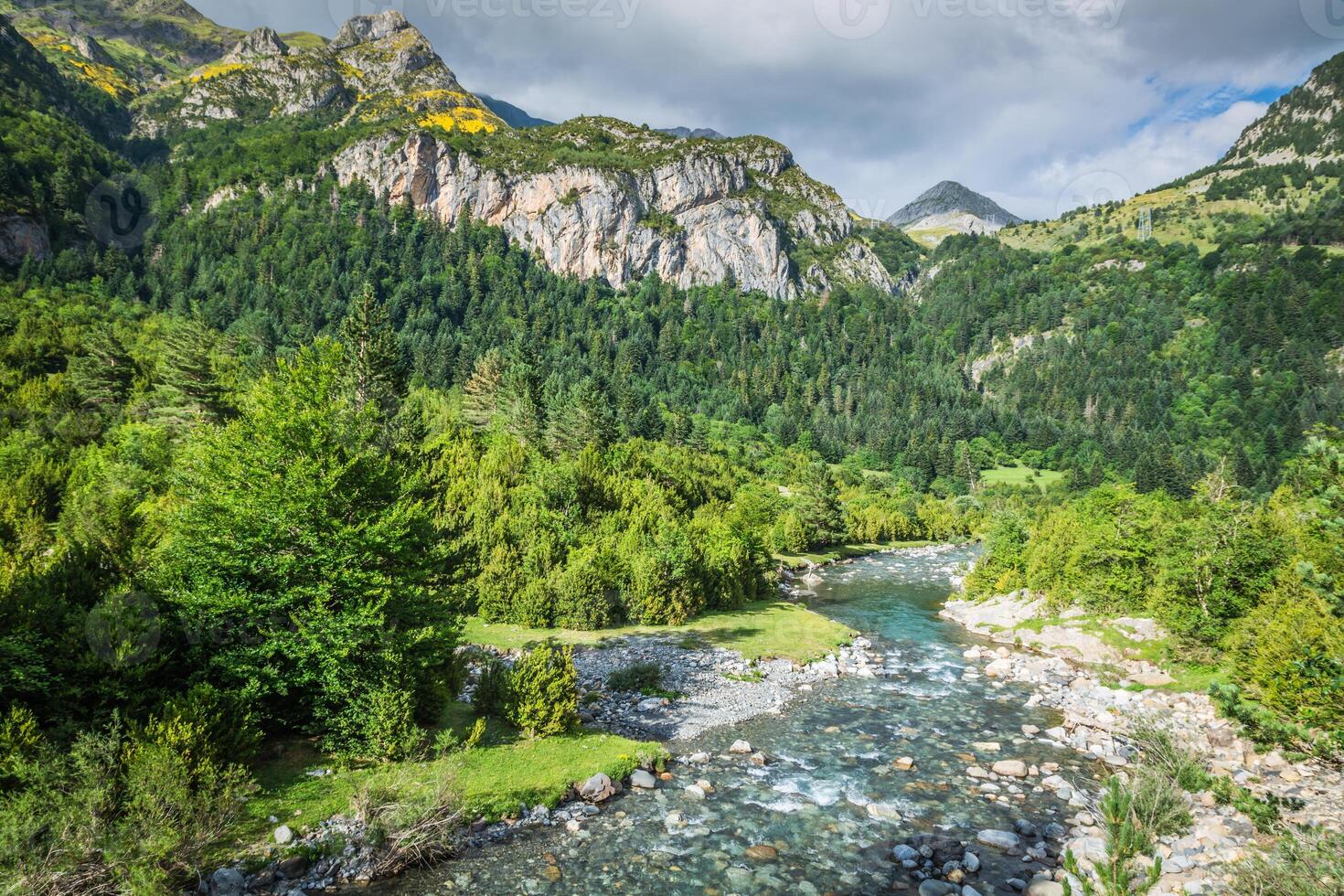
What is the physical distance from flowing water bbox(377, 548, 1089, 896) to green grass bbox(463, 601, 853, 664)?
4933 mm

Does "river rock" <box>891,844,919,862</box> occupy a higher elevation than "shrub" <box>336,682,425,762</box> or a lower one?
lower

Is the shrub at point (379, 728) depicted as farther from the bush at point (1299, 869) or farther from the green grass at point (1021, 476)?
the green grass at point (1021, 476)

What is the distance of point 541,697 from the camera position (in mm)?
18406

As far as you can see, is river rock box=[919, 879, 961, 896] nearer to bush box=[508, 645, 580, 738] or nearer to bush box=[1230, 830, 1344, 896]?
bush box=[1230, 830, 1344, 896]

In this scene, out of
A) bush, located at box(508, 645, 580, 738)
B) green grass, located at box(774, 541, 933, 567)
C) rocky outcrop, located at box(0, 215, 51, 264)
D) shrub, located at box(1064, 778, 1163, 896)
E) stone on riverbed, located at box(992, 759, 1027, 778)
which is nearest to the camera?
shrub, located at box(1064, 778, 1163, 896)

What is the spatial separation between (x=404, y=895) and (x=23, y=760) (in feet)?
22.8

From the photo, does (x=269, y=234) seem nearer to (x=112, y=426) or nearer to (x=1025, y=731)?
(x=112, y=426)

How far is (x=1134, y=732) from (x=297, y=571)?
80.9 feet

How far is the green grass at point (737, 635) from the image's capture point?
31.1 meters

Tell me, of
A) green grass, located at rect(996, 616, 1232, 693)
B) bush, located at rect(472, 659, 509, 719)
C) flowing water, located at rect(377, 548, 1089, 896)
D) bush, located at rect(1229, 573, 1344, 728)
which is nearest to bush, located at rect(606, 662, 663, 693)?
flowing water, located at rect(377, 548, 1089, 896)

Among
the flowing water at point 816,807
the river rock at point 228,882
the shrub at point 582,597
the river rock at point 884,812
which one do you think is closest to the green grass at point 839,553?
the shrub at point 582,597

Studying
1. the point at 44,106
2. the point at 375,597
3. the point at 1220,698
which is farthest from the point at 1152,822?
the point at 44,106

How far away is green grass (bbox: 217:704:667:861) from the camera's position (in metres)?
12.7

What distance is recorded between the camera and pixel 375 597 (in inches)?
653
